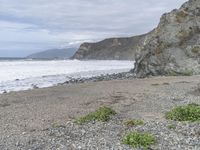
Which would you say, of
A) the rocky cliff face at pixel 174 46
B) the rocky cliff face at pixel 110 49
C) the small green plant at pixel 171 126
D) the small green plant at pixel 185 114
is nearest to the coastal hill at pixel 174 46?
the rocky cliff face at pixel 174 46

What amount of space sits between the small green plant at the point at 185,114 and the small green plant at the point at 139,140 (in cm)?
211

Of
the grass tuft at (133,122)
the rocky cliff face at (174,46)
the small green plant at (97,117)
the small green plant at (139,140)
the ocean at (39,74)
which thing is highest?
the rocky cliff face at (174,46)

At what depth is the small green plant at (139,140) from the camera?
923cm

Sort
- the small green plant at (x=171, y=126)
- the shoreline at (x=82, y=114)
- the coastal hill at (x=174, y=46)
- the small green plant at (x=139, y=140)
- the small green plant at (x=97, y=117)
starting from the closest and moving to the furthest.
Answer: the small green plant at (x=139, y=140) → the shoreline at (x=82, y=114) → the small green plant at (x=171, y=126) → the small green plant at (x=97, y=117) → the coastal hill at (x=174, y=46)

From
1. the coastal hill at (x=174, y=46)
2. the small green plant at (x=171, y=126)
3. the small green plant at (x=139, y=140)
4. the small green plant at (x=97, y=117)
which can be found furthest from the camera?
the coastal hill at (x=174, y=46)

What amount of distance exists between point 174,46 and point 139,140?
21.5 meters

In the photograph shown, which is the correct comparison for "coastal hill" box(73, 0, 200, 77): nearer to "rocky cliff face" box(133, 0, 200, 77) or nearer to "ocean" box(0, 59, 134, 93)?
"rocky cliff face" box(133, 0, 200, 77)

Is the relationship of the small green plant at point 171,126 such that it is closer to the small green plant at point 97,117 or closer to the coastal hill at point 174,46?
the small green plant at point 97,117

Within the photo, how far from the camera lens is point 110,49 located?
15962 cm

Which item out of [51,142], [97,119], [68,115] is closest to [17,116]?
[68,115]

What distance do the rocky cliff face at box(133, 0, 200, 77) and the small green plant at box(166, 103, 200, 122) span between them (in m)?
16.0

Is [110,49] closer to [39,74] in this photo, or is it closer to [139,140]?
[39,74]

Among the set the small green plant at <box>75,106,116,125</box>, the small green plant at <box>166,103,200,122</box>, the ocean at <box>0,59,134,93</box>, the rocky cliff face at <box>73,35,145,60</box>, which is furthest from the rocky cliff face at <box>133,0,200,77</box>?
the rocky cliff face at <box>73,35,145,60</box>

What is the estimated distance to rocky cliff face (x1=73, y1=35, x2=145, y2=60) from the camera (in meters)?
149
